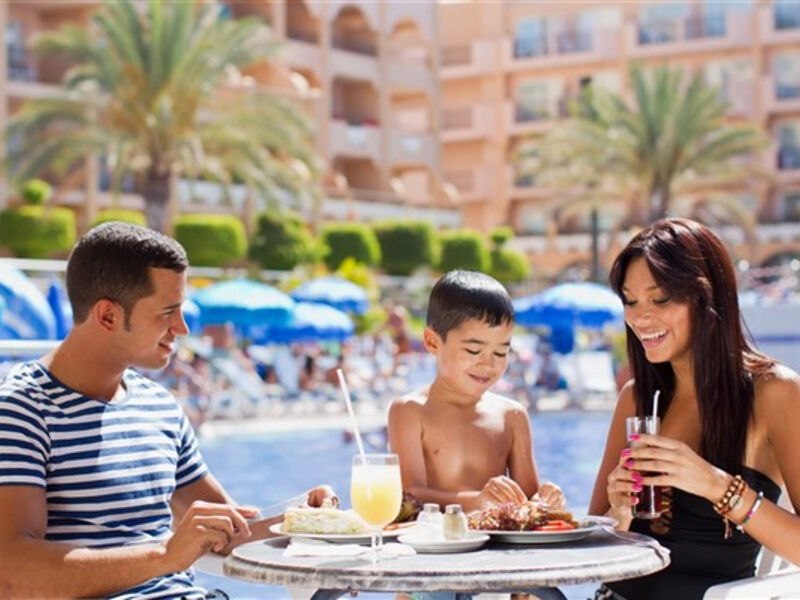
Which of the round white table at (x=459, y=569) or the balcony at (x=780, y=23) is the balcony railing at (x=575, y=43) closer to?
the balcony at (x=780, y=23)

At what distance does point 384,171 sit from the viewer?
5550 centimetres

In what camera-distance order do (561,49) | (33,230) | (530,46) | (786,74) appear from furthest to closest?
→ (530,46)
(561,49)
(786,74)
(33,230)

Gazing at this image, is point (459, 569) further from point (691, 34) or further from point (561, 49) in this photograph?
point (561, 49)

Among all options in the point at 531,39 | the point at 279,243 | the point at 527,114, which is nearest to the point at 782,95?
the point at 527,114

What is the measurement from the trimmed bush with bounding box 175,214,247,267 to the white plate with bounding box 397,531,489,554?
1313 inches

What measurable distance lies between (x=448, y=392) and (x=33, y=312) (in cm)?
769

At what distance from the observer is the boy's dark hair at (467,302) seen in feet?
13.6

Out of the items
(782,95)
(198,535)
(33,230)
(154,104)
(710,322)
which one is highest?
(782,95)

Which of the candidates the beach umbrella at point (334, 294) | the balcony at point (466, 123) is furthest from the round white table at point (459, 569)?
the balcony at point (466, 123)

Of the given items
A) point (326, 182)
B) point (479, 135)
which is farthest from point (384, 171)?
point (479, 135)

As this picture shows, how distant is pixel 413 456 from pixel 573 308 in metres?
21.9

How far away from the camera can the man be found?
314cm

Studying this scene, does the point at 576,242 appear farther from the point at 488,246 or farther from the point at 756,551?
the point at 756,551

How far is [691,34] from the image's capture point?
202ft
